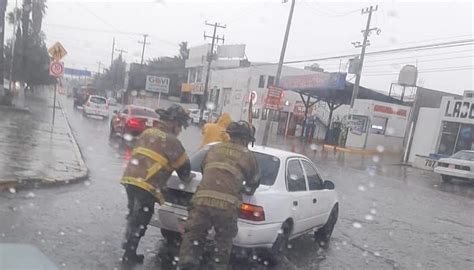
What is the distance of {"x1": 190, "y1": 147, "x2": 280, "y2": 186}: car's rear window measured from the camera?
6.54 m

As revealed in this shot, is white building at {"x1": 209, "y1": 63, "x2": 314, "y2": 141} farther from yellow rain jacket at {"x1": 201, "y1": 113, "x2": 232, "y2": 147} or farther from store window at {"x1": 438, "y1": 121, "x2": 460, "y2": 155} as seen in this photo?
yellow rain jacket at {"x1": 201, "y1": 113, "x2": 232, "y2": 147}

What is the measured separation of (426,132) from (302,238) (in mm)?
23200

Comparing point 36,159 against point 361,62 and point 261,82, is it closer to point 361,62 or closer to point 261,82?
point 361,62

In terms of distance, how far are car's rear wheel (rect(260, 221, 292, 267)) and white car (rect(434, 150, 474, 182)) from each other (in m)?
16.8

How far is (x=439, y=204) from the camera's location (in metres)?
15.2

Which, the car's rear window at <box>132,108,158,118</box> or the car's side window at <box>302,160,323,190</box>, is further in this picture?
the car's rear window at <box>132,108,158,118</box>

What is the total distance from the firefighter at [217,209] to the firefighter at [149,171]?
51 cm

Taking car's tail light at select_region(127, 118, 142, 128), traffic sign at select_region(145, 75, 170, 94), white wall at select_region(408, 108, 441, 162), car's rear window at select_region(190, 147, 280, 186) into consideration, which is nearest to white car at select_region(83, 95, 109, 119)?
traffic sign at select_region(145, 75, 170, 94)

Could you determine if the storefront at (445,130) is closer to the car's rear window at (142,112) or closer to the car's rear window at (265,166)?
the car's rear window at (142,112)

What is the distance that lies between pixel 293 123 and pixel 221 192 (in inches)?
1782

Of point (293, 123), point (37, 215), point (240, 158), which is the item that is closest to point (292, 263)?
point (240, 158)

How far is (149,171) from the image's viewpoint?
557cm

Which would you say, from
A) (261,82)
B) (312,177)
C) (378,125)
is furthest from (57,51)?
(261,82)

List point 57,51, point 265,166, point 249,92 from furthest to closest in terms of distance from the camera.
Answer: point 249,92 < point 57,51 < point 265,166
